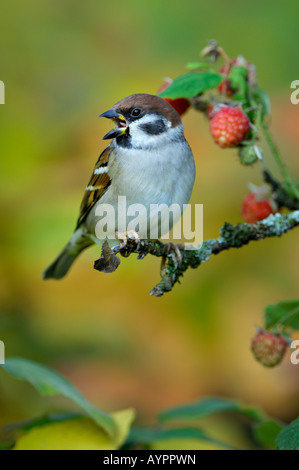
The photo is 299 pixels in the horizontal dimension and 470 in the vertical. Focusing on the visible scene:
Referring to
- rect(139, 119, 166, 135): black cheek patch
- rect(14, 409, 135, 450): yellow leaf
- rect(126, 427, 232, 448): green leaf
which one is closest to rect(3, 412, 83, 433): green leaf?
rect(14, 409, 135, 450): yellow leaf

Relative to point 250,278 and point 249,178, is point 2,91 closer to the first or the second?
point 249,178

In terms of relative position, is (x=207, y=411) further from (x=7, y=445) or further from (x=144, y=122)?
(x=144, y=122)

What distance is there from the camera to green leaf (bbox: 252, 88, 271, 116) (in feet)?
5.85

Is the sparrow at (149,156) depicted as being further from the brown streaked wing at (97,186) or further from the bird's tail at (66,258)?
the bird's tail at (66,258)

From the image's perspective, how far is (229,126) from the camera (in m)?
1.66

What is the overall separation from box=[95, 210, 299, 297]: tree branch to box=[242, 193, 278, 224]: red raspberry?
160mm

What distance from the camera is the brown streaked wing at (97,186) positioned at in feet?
6.88

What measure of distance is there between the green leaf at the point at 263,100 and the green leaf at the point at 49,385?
3.16ft

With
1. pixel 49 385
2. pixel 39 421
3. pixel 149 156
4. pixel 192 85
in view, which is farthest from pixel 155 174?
pixel 39 421

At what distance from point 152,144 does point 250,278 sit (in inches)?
48.7

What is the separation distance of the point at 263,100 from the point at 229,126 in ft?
0.70

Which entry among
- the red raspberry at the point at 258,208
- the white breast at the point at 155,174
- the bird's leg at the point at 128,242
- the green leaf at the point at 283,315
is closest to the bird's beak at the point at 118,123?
the white breast at the point at 155,174

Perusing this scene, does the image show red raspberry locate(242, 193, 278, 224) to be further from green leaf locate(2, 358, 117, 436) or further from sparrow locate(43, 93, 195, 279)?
green leaf locate(2, 358, 117, 436)
